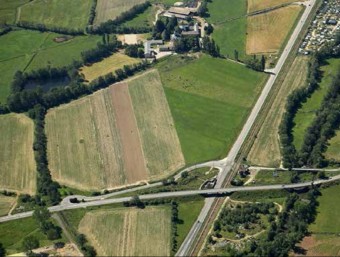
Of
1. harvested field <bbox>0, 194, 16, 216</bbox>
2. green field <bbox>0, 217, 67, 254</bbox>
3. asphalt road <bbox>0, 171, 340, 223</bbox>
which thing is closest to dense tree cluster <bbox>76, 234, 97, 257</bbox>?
green field <bbox>0, 217, 67, 254</bbox>

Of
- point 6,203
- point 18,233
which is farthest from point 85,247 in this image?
point 6,203

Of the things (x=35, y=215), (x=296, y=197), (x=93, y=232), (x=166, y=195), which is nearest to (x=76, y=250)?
(x=93, y=232)

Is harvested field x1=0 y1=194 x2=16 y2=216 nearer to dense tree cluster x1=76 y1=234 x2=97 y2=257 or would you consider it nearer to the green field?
the green field

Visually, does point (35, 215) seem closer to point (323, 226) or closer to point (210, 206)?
point (210, 206)

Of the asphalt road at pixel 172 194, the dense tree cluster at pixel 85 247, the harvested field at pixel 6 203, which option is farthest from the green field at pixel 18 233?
the harvested field at pixel 6 203

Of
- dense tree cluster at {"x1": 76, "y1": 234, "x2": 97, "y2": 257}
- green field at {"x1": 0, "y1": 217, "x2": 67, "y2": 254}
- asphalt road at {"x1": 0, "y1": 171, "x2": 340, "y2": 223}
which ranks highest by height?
asphalt road at {"x1": 0, "y1": 171, "x2": 340, "y2": 223}
